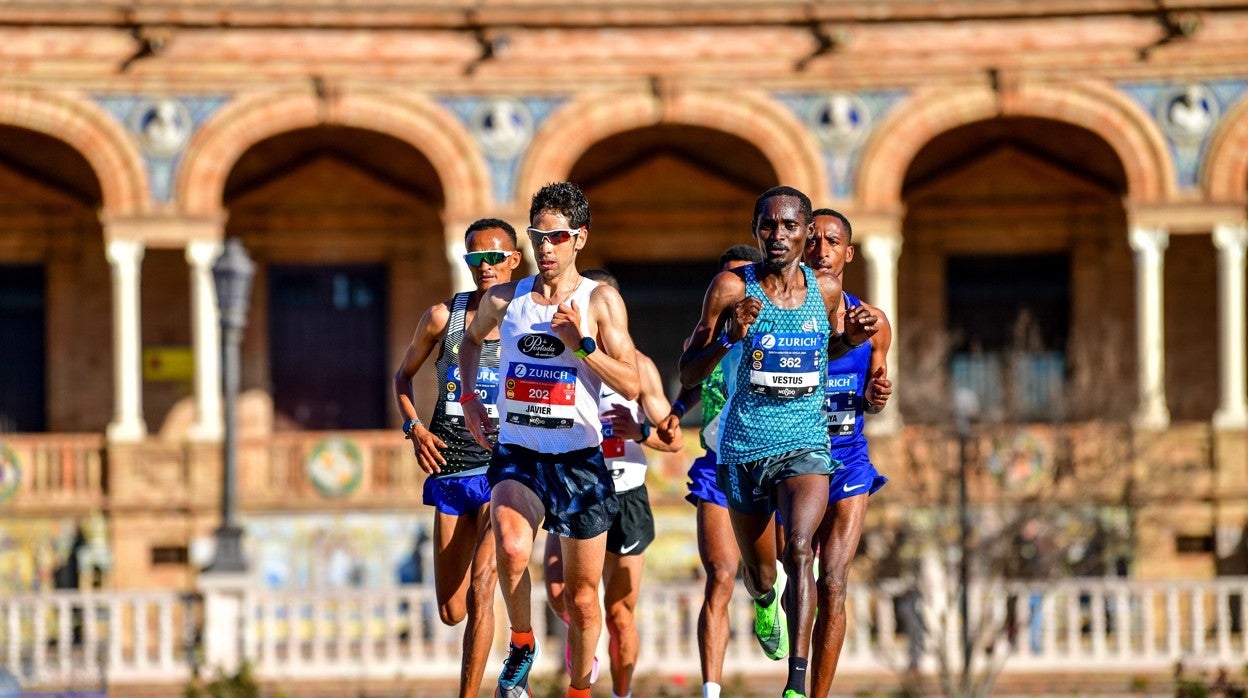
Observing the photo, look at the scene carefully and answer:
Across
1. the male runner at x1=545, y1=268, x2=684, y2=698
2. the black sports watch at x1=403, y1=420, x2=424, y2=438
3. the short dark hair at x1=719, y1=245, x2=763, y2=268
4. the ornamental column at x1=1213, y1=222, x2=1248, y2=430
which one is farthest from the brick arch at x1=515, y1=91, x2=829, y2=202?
the black sports watch at x1=403, y1=420, x2=424, y2=438

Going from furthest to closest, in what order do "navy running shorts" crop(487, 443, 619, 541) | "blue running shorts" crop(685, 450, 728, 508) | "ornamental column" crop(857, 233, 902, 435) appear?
"ornamental column" crop(857, 233, 902, 435) < "blue running shorts" crop(685, 450, 728, 508) < "navy running shorts" crop(487, 443, 619, 541)

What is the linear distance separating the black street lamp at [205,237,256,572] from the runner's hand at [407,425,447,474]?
31.9ft

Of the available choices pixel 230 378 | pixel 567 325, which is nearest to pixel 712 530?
pixel 567 325

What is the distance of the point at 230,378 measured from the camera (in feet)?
63.8

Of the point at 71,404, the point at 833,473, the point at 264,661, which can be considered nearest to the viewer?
the point at 833,473

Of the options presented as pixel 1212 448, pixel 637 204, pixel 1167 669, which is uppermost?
pixel 637 204

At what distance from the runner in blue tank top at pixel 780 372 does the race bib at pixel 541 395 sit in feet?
1.55

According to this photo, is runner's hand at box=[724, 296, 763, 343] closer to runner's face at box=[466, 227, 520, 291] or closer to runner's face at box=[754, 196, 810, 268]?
runner's face at box=[754, 196, 810, 268]

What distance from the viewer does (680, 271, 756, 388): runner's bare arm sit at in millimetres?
9258

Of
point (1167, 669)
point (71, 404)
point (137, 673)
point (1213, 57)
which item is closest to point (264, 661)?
point (137, 673)

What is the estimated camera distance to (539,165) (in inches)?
977

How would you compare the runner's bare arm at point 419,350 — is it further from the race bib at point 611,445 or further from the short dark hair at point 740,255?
the short dark hair at point 740,255

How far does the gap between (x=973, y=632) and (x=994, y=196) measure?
9481 millimetres

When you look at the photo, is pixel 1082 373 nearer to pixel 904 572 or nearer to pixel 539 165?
pixel 904 572
